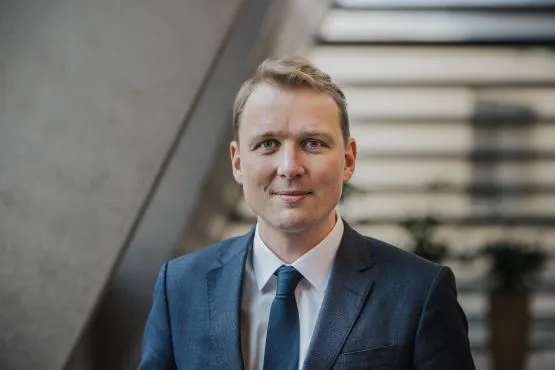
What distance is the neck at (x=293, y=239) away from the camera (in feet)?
5.64

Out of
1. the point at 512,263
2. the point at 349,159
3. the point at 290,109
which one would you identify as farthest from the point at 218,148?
the point at 290,109

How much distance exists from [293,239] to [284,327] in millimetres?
148

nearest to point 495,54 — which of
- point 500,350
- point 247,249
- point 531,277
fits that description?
point 531,277

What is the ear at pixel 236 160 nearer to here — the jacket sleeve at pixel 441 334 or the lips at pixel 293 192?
the lips at pixel 293 192

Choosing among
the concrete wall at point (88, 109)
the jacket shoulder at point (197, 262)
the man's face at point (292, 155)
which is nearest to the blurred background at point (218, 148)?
the concrete wall at point (88, 109)

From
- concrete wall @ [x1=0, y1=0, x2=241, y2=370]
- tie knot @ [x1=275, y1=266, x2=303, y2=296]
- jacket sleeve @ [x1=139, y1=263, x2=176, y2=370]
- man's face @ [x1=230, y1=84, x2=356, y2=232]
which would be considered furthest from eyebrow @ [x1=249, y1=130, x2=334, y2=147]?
concrete wall @ [x1=0, y1=0, x2=241, y2=370]

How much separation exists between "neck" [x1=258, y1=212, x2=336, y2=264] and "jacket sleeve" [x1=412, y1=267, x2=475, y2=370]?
21 cm

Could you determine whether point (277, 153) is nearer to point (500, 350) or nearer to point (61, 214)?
point (61, 214)

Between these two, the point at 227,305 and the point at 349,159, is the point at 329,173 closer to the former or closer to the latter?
the point at 349,159

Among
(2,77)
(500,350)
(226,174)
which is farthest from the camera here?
(500,350)

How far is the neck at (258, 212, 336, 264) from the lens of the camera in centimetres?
Result: 172

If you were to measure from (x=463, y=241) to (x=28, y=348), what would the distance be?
688cm

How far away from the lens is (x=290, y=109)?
1630 mm

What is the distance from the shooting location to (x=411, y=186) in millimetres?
9766
